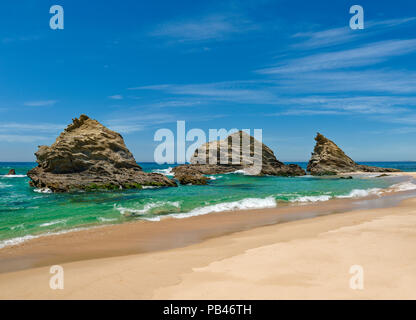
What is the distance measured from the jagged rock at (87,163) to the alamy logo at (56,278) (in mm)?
21272

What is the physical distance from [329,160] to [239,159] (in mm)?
21346

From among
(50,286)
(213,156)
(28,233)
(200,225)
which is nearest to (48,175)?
(28,233)

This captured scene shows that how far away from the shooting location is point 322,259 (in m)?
5.77

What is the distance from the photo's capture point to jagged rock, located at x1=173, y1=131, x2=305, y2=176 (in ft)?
192

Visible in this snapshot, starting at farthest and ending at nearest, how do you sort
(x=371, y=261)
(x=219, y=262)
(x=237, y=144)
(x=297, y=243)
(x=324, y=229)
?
(x=237, y=144), (x=324, y=229), (x=297, y=243), (x=219, y=262), (x=371, y=261)

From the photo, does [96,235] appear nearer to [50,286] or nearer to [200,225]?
[200,225]

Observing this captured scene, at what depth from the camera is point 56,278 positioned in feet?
17.7

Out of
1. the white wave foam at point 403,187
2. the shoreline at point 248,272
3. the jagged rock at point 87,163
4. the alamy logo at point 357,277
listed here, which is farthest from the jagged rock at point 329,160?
the alamy logo at point 357,277

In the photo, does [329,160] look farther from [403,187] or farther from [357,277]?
[357,277]

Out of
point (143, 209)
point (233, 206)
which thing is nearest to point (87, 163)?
point (143, 209)

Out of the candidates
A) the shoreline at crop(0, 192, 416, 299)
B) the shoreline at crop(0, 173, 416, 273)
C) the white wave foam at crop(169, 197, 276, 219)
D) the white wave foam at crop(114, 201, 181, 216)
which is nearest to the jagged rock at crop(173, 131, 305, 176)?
the white wave foam at crop(169, 197, 276, 219)

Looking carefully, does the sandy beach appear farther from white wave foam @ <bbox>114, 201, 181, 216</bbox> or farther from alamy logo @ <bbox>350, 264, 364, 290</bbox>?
white wave foam @ <bbox>114, 201, 181, 216</bbox>
